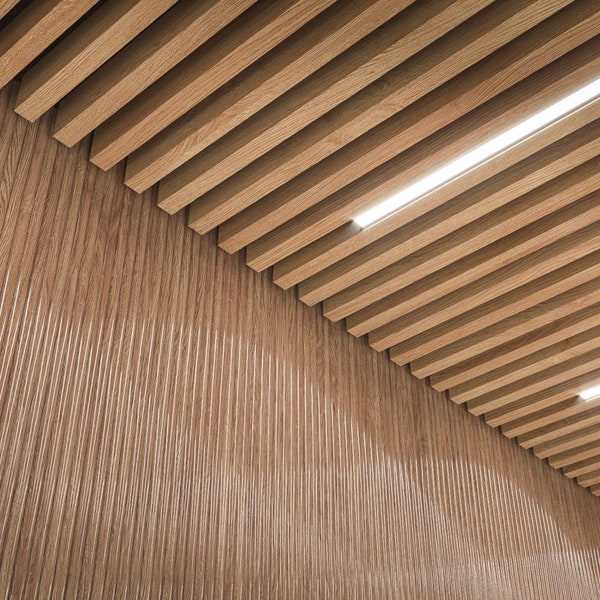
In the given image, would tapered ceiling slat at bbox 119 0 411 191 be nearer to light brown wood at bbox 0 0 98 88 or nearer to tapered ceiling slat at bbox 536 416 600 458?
light brown wood at bbox 0 0 98 88

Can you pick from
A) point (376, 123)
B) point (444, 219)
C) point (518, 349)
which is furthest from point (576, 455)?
point (376, 123)

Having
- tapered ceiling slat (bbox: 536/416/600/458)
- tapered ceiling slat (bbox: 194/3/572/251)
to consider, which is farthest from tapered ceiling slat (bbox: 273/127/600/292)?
tapered ceiling slat (bbox: 536/416/600/458)

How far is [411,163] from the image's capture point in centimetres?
368

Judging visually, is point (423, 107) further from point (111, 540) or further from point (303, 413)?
point (111, 540)

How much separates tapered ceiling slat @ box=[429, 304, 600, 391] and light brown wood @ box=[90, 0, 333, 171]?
7.90ft

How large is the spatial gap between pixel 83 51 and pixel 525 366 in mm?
3268

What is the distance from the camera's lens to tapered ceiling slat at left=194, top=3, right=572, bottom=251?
3.14m

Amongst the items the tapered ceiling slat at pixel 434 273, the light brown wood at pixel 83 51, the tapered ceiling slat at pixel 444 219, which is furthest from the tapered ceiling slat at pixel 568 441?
the light brown wood at pixel 83 51

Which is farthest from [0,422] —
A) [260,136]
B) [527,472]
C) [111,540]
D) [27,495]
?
[527,472]

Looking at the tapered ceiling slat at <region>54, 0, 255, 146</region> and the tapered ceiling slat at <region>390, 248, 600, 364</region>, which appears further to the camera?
the tapered ceiling slat at <region>390, 248, 600, 364</region>

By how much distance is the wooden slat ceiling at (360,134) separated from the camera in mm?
3080

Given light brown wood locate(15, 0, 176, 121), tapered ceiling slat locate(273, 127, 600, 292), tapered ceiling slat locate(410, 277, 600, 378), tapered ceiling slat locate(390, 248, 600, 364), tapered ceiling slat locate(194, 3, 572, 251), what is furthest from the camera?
tapered ceiling slat locate(410, 277, 600, 378)

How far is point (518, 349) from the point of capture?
4902 mm

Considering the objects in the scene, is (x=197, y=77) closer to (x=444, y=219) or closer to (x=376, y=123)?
(x=376, y=123)
